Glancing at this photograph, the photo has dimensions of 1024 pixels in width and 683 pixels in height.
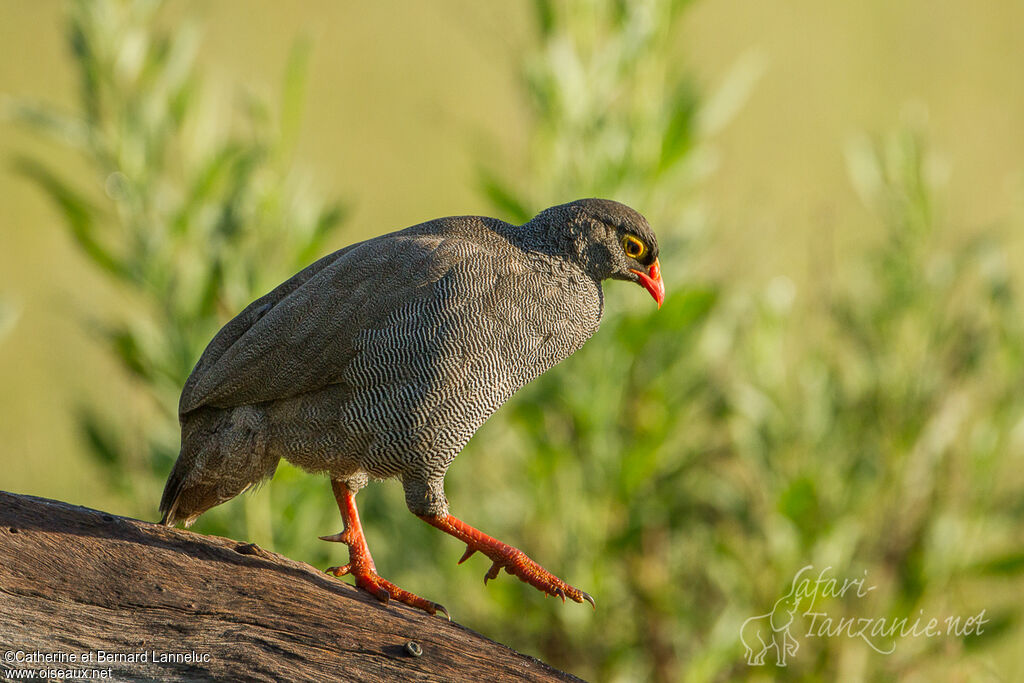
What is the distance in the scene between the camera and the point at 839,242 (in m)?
7.75

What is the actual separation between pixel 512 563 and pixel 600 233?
134 cm

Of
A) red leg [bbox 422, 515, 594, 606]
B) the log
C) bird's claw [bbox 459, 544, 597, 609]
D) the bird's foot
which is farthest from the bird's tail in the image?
bird's claw [bbox 459, 544, 597, 609]

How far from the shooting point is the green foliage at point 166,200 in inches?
209

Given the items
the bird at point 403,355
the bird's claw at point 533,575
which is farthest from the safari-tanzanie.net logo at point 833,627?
the bird at point 403,355

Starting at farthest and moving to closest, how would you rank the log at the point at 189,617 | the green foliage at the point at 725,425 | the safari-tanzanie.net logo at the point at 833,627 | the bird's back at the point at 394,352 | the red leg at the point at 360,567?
the safari-tanzanie.net logo at the point at 833,627 < the green foliage at the point at 725,425 < the red leg at the point at 360,567 < the bird's back at the point at 394,352 < the log at the point at 189,617

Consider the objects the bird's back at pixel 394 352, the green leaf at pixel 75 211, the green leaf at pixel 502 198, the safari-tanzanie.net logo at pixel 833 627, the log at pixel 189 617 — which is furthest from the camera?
the safari-tanzanie.net logo at pixel 833 627

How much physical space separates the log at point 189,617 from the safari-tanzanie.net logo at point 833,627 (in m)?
2.44

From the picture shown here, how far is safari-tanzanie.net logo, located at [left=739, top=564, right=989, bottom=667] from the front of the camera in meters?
5.87

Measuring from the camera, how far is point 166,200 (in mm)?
5496

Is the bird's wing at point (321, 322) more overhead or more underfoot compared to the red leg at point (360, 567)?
more overhead

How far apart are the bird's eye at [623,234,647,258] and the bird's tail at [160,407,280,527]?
5.30 ft

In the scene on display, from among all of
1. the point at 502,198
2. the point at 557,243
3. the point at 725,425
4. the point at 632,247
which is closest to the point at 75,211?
the point at 502,198

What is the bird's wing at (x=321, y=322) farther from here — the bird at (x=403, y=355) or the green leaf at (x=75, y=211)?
the green leaf at (x=75, y=211)

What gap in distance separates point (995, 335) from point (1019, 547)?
1.25m
